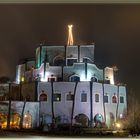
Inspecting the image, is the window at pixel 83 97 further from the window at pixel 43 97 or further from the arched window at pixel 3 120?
the arched window at pixel 3 120

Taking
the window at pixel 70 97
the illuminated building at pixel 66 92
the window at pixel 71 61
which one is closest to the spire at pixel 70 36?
the illuminated building at pixel 66 92

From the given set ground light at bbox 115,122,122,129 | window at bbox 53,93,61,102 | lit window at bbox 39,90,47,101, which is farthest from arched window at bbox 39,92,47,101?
ground light at bbox 115,122,122,129

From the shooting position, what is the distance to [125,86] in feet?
15.8

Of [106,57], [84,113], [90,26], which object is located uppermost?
[90,26]

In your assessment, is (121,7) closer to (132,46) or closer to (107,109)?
(132,46)

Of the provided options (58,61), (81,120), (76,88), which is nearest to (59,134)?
(81,120)

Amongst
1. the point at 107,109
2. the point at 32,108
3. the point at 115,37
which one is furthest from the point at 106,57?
the point at 32,108

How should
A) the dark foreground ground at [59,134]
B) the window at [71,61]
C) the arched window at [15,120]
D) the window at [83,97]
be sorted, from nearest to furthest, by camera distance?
the dark foreground ground at [59,134], the arched window at [15,120], the window at [83,97], the window at [71,61]

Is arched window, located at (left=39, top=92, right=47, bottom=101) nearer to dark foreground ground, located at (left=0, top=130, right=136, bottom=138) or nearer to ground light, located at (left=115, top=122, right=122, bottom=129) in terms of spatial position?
dark foreground ground, located at (left=0, top=130, right=136, bottom=138)

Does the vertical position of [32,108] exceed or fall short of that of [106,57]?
it falls short

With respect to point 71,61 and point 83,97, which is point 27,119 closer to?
point 83,97

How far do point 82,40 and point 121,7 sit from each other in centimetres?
58

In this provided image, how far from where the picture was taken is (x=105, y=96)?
4.90m

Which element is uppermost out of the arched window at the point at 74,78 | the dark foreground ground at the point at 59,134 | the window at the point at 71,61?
the window at the point at 71,61
